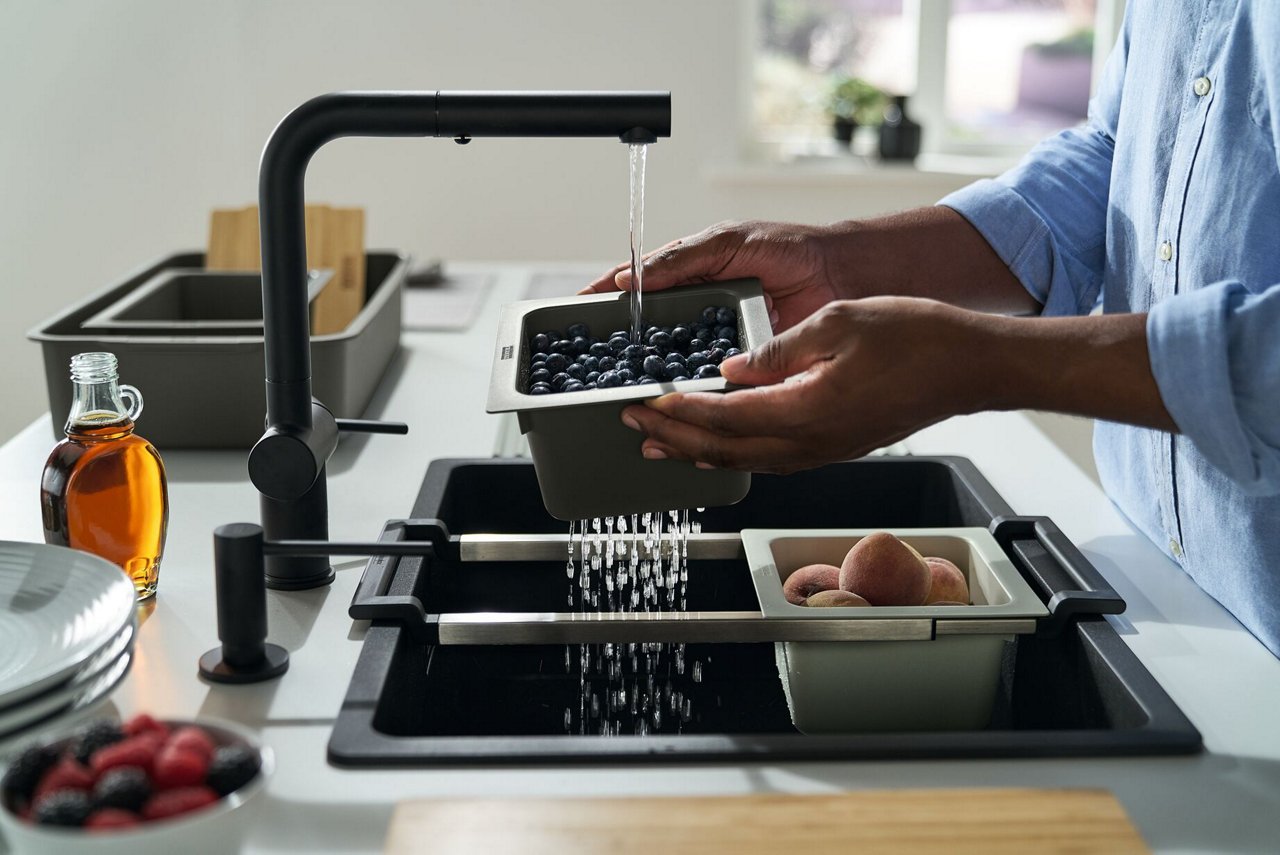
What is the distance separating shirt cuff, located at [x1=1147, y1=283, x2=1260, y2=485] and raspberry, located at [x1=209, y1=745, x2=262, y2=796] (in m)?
0.59

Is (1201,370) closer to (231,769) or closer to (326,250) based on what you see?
(231,769)

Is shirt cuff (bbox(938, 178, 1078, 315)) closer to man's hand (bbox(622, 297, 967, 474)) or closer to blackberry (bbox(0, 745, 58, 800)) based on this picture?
man's hand (bbox(622, 297, 967, 474))

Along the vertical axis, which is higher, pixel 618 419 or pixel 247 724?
pixel 618 419

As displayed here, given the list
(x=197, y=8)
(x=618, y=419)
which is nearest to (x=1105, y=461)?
(x=618, y=419)

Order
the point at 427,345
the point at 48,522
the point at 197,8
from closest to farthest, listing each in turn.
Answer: the point at 48,522 < the point at 427,345 < the point at 197,8

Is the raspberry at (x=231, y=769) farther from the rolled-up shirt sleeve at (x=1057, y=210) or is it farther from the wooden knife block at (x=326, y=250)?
the wooden knife block at (x=326, y=250)

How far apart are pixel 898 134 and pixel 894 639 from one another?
316 cm

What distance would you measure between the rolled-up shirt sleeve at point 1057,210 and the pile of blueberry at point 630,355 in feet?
1.20

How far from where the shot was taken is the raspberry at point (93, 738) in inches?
24.2

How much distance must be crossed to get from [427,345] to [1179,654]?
1.24 meters

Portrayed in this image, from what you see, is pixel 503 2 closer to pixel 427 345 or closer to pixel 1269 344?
pixel 427 345

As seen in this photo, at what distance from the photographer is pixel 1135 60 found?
120 centimetres

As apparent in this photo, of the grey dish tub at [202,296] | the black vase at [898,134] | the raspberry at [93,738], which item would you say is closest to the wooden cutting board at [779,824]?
the raspberry at [93,738]

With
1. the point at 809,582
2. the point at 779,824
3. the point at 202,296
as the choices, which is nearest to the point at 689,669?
the point at 809,582
